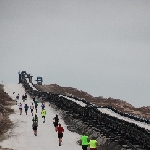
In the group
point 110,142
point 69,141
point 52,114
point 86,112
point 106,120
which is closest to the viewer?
point 110,142

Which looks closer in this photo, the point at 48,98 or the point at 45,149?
the point at 45,149

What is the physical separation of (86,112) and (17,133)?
8375mm

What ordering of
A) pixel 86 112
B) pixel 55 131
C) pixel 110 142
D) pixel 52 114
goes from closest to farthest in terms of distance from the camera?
pixel 110 142 → pixel 55 131 → pixel 86 112 → pixel 52 114

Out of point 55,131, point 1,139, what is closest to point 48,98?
point 55,131

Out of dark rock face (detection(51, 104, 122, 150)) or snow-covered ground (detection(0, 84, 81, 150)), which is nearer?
dark rock face (detection(51, 104, 122, 150))

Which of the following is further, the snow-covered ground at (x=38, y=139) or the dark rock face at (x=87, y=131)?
the snow-covered ground at (x=38, y=139)

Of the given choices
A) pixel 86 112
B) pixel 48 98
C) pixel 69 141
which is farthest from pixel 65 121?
pixel 48 98

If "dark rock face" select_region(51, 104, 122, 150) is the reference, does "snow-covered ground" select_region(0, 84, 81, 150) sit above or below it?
below

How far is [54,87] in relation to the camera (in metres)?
102

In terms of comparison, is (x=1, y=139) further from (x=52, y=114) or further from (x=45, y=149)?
(x=52, y=114)

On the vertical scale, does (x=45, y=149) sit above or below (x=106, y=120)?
below

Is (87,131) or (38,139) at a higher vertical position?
(87,131)

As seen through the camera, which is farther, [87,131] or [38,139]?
[87,131]

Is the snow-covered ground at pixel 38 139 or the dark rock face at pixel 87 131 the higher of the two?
the dark rock face at pixel 87 131
